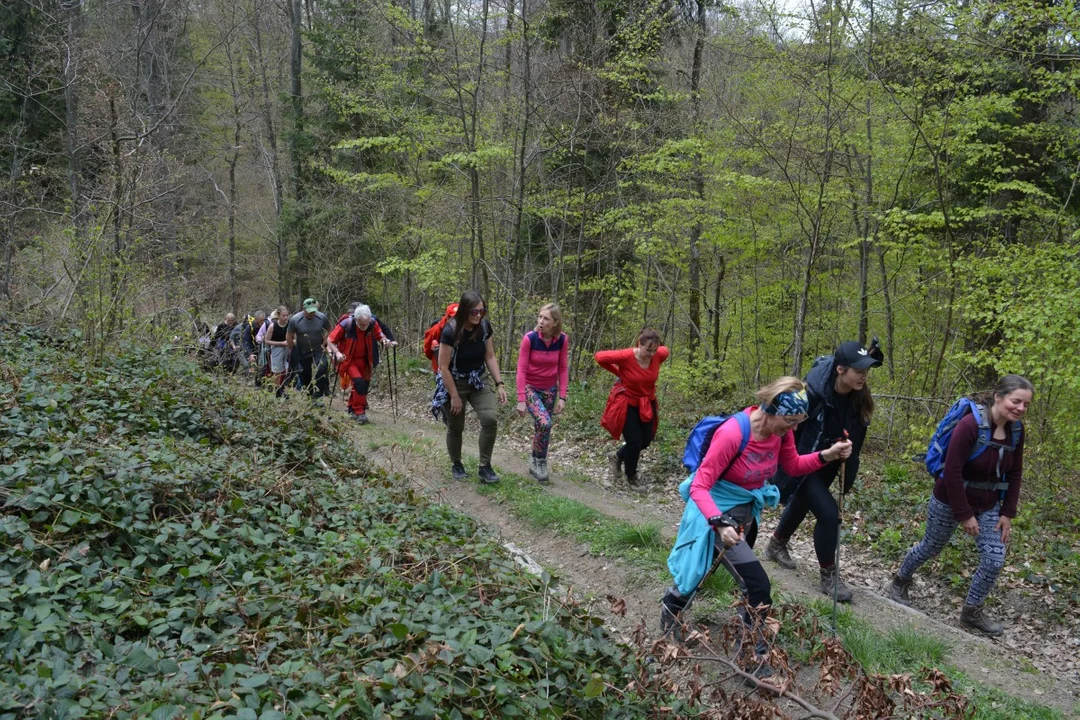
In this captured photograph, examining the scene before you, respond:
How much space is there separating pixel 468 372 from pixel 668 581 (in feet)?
10.4

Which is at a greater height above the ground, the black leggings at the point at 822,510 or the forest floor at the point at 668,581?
the black leggings at the point at 822,510

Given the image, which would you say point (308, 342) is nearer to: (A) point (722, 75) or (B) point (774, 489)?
(B) point (774, 489)

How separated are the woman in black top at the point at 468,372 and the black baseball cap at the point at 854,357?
351 centimetres

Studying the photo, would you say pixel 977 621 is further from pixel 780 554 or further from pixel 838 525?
pixel 838 525

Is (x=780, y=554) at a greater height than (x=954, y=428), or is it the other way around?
(x=954, y=428)

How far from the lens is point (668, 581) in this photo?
5602 millimetres

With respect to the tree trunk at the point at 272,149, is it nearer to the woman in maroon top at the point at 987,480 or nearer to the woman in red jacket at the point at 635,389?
the woman in red jacket at the point at 635,389

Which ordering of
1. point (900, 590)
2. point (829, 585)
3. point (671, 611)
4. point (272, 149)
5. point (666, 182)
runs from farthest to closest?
point (272, 149), point (666, 182), point (900, 590), point (829, 585), point (671, 611)

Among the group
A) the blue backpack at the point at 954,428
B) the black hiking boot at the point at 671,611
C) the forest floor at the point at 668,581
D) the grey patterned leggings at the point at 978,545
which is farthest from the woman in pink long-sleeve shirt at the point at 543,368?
the grey patterned leggings at the point at 978,545

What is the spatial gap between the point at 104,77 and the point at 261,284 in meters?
13.9

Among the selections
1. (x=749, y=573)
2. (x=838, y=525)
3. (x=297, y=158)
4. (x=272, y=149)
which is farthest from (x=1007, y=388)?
(x=272, y=149)

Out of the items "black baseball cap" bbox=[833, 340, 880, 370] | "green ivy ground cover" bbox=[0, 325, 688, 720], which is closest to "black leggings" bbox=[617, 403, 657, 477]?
"green ivy ground cover" bbox=[0, 325, 688, 720]

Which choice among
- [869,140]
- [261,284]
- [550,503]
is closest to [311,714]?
[550,503]

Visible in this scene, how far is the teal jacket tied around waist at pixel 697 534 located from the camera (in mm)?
4289
